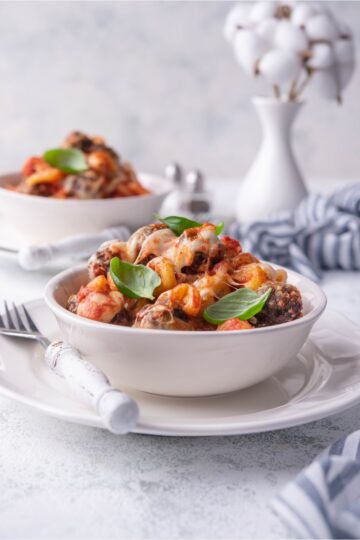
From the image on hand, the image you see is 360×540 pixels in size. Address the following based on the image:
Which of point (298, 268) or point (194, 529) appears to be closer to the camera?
point (194, 529)

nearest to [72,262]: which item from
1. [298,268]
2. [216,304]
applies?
[298,268]

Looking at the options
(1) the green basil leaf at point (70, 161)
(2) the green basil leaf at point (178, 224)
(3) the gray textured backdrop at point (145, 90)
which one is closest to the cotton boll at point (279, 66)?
(1) the green basil leaf at point (70, 161)

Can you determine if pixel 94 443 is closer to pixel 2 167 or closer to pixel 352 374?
pixel 352 374

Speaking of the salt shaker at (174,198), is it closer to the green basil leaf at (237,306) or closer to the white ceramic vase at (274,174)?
the white ceramic vase at (274,174)

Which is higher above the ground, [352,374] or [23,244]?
[352,374]

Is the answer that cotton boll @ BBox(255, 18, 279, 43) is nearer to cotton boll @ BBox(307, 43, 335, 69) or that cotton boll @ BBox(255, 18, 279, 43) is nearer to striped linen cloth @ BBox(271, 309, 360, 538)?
cotton boll @ BBox(307, 43, 335, 69)

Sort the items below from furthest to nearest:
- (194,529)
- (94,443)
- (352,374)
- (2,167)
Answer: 1. (2,167)
2. (352,374)
3. (94,443)
4. (194,529)
